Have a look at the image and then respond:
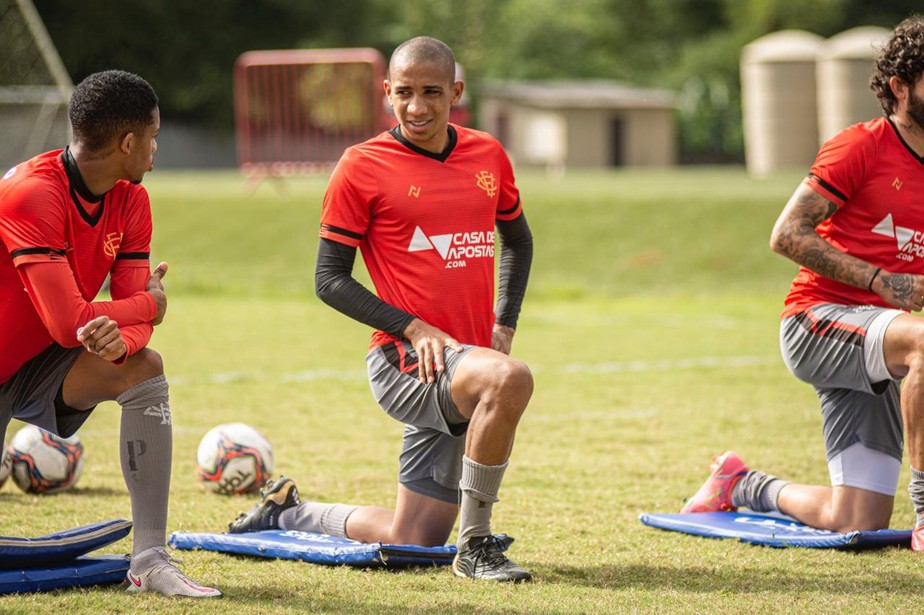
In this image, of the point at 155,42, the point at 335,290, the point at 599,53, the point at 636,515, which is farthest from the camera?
the point at 599,53

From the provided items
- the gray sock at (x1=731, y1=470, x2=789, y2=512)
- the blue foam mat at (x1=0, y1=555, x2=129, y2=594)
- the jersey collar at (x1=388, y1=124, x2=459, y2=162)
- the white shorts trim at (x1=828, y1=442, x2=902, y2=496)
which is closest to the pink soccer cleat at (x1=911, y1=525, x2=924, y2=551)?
the white shorts trim at (x1=828, y1=442, x2=902, y2=496)

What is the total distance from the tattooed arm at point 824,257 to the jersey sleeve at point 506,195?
3.56 feet

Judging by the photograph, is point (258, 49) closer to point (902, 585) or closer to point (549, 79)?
point (549, 79)

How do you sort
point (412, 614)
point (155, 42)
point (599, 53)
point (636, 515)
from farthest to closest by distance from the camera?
1. point (599, 53)
2. point (155, 42)
3. point (636, 515)
4. point (412, 614)

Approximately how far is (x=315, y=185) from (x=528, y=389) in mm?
22925

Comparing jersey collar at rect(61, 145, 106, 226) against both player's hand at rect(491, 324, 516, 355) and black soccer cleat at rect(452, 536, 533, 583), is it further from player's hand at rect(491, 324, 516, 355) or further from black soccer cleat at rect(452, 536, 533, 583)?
black soccer cleat at rect(452, 536, 533, 583)

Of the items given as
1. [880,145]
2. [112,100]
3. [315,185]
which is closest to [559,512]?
[880,145]

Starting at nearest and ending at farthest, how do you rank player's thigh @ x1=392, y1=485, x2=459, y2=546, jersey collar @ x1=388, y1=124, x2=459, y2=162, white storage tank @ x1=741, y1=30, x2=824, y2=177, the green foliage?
jersey collar @ x1=388, y1=124, x2=459, y2=162, player's thigh @ x1=392, y1=485, x2=459, y2=546, white storage tank @ x1=741, y1=30, x2=824, y2=177, the green foliage

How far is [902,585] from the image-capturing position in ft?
16.2

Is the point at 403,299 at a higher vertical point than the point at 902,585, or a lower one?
higher

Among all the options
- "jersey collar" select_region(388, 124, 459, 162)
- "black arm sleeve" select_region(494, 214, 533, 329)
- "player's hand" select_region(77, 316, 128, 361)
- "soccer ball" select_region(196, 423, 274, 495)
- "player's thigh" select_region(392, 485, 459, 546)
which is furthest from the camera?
"soccer ball" select_region(196, 423, 274, 495)

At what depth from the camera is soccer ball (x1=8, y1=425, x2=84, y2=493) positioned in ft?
22.4

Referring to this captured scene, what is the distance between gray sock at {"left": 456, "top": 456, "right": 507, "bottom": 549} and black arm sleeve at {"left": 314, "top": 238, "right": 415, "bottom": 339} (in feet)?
1.96

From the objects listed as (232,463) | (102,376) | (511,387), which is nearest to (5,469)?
(232,463)
